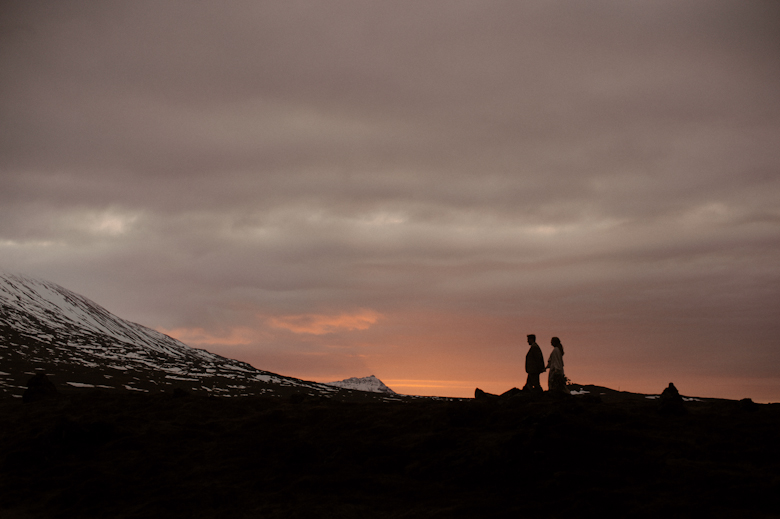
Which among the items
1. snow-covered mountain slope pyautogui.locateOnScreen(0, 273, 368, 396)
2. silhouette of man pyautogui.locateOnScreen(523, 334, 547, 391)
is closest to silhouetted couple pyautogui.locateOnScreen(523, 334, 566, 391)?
silhouette of man pyautogui.locateOnScreen(523, 334, 547, 391)

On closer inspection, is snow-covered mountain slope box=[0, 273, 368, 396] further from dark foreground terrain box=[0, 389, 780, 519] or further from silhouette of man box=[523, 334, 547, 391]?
silhouette of man box=[523, 334, 547, 391]

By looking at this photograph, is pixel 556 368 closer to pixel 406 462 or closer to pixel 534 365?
pixel 534 365

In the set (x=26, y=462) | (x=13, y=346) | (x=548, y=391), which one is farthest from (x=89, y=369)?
(x=548, y=391)

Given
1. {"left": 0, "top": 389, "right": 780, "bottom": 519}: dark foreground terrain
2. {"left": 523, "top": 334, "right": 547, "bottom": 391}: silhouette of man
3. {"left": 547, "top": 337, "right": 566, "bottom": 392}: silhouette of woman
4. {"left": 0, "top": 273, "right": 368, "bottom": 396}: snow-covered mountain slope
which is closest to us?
{"left": 0, "top": 389, "right": 780, "bottom": 519}: dark foreground terrain

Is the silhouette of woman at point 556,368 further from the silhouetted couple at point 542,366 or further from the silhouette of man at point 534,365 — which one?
the silhouette of man at point 534,365

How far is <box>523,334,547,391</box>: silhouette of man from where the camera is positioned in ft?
98.8

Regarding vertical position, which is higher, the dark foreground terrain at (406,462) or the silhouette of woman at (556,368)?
the silhouette of woman at (556,368)

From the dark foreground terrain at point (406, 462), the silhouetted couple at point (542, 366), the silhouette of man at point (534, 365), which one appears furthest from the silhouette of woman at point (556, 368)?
the dark foreground terrain at point (406, 462)

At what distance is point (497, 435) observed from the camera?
22.9 metres

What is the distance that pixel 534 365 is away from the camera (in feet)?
98.8

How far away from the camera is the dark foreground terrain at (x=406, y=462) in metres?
18.1

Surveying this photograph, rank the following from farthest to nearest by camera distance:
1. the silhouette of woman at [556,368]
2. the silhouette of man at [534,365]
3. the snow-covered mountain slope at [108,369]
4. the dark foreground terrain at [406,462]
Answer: the snow-covered mountain slope at [108,369]
the silhouette of man at [534,365]
the silhouette of woman at [556,368]
the dark foreground terrain at [406,462]

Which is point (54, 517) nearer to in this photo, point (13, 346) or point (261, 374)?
point (261, 374)

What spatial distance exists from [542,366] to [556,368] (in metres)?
1.37
